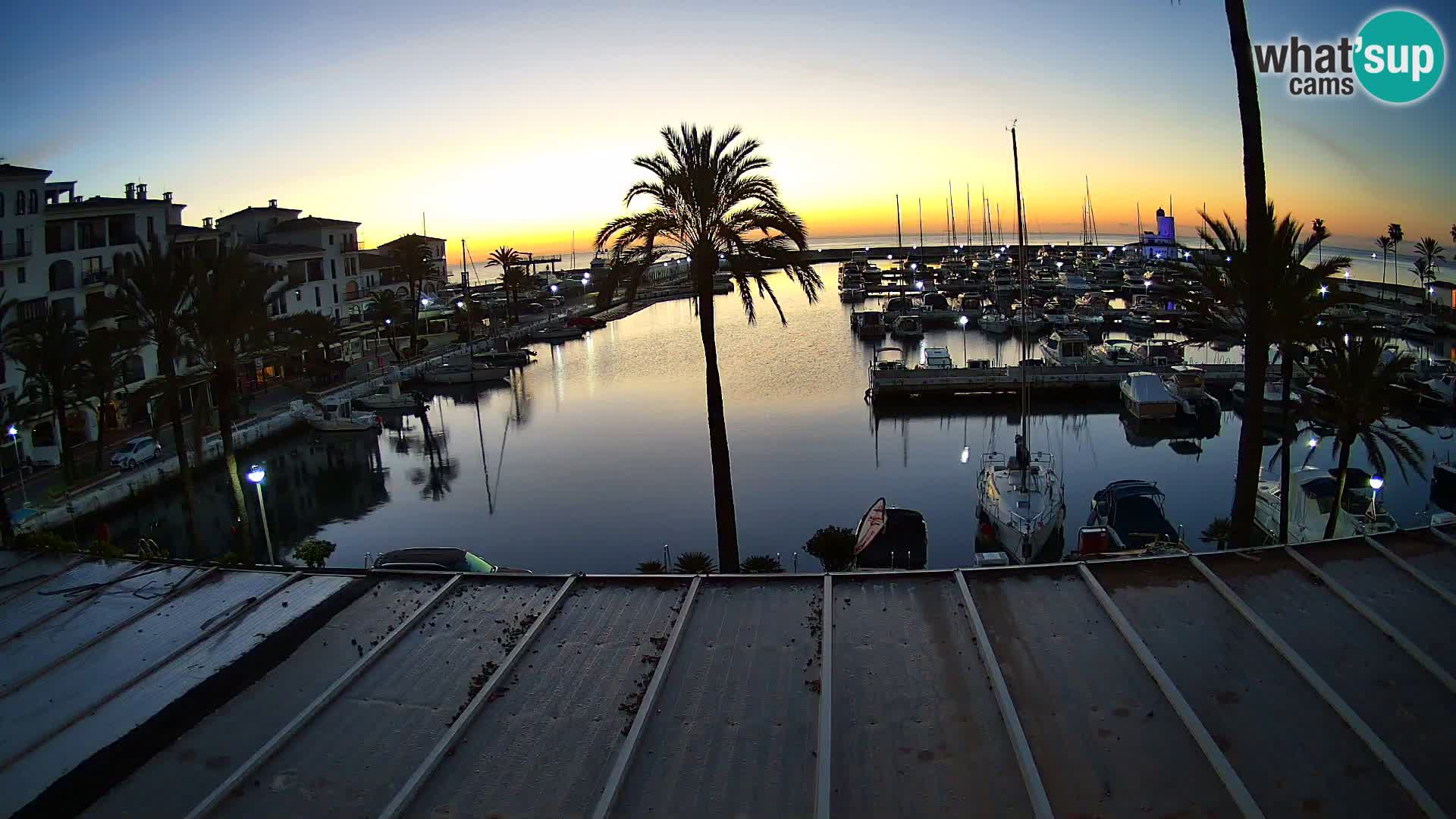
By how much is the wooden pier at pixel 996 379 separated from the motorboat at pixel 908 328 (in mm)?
21561

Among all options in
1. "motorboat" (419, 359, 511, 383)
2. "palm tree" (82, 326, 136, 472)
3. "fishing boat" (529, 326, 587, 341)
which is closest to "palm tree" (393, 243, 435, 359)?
"motorboat" (419, 359, 511, 383)

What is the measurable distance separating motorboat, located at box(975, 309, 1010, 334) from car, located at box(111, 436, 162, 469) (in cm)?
5497

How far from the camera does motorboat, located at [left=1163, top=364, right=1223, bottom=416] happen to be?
40062 millimetres

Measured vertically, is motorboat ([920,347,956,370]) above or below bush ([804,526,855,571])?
above

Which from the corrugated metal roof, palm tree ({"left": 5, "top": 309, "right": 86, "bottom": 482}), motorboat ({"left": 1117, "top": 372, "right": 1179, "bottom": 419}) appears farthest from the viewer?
motorboat ({"left": 1117, "top": 372, "right": 1179, "bottom": 419})

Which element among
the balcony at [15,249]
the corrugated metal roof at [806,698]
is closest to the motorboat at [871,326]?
the balcony at [15,249]

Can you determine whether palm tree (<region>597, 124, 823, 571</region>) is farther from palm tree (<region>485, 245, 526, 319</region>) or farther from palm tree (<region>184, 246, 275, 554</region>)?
palm tree (<region>485, 245, 526, 319</region>)

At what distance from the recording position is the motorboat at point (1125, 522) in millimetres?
20125

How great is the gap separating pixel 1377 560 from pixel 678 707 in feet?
26.6

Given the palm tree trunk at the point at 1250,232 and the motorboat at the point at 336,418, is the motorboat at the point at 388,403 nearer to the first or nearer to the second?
the motorboat at the point at 336,418

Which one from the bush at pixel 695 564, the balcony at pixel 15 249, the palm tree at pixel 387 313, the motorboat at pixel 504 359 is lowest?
the bush at pixel 695 564

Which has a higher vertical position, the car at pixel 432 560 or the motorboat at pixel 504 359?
the motorboat at pixel 504 359

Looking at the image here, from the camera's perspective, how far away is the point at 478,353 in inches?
2484

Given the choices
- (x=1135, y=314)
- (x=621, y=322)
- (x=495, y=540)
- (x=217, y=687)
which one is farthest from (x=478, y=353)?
(x=217, y=687)
